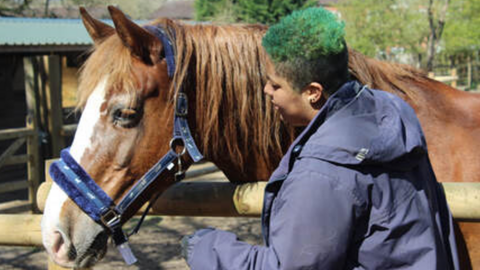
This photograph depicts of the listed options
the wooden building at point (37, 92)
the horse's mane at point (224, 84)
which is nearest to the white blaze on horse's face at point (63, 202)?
A: the horse's mane at point (224, 84)

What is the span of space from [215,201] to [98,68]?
79 cm

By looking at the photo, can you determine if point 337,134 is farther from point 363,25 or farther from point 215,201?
point 363,25

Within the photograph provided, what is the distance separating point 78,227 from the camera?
1.67 metres

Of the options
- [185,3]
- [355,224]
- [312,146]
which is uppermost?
[312,146]

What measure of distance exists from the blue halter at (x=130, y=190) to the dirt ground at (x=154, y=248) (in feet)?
10.0

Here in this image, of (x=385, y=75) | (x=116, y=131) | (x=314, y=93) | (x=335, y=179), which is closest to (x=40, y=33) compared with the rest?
(x=116, y=131)

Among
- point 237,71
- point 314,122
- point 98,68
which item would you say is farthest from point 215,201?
point 314,122

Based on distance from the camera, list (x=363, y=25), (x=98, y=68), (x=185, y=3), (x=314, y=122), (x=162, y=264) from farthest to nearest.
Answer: (x=185, y=3) < (x=363, y=25) < (x=162, y=264) < (x=98, y=68) < (x=314, y=122)

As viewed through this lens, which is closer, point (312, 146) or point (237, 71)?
point (312, 146)

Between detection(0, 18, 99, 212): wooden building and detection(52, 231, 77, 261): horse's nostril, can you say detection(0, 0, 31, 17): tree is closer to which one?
detection(0, 18, 99, 212): wooden building

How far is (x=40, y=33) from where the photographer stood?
8.00 metres

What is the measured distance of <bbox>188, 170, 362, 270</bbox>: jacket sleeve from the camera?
1.06 metres

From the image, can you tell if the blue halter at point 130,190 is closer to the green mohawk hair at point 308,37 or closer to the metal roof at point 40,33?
the green mohawk hair at point 308,37

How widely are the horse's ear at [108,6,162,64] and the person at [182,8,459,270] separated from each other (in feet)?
2.37
